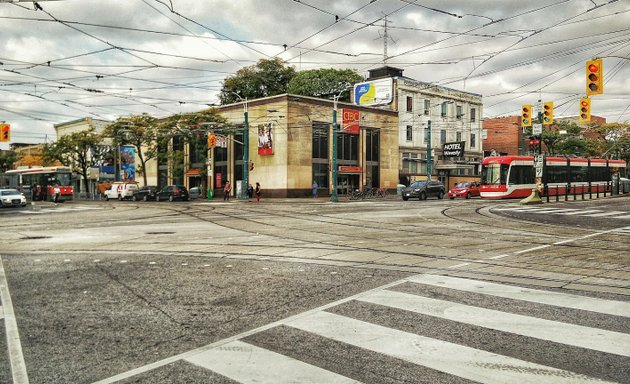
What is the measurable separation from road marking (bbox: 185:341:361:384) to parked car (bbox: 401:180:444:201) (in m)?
35.1

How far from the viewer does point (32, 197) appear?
4638 cm

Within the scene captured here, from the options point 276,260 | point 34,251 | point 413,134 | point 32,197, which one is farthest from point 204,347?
point 413,134

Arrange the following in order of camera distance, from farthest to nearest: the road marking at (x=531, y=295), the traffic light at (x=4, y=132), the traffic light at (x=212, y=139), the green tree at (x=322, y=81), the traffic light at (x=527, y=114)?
the green tree at (x=322, y=81) < the traffic light at (x=212, y=139) < the traffic light at (x=4, y=132) < the traffic light at (x=527, y=114) < the road marking at (x=531, y=295)

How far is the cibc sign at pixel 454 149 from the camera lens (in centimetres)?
5966

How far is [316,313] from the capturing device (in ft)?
18.6

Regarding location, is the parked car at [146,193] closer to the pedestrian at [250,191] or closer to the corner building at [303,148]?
the corner building at [303,148]

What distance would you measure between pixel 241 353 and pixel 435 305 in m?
2.67

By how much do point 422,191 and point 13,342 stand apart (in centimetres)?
3628

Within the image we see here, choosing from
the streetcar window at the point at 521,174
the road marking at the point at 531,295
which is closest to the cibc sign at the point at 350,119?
the streetcar window at the point at 521,174

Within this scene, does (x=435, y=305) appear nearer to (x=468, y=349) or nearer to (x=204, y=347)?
(x=468, y=349)

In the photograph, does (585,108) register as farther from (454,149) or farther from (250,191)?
(454,149)

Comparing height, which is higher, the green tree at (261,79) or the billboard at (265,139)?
the green tree at (261,79)

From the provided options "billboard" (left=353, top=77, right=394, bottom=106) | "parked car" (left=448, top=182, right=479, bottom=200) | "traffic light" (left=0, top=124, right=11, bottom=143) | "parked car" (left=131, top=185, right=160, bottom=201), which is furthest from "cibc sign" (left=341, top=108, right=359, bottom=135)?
"traffic light" (left=0, top=124, right=11, bottom=143)

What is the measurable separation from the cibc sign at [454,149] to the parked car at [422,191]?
20241 mm
